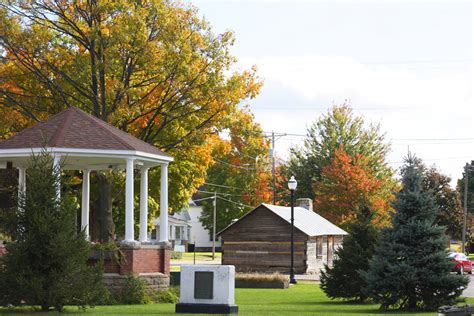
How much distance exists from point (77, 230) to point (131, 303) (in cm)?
610

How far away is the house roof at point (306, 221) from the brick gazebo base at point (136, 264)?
22138mm

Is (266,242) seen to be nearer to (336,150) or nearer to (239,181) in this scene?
(336,150)

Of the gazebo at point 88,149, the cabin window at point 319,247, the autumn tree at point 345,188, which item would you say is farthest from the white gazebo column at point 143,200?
the autumn tree at point 345,188

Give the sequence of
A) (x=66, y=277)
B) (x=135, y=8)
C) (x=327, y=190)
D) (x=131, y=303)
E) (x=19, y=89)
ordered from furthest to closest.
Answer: (x=327, y=190) < (x=19, y=89) < (x=135, y=8) < (x=131, y=303) < (x=66, y=277)

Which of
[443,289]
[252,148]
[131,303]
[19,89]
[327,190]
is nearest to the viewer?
[443,289]

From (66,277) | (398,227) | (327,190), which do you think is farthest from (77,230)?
(327,190)

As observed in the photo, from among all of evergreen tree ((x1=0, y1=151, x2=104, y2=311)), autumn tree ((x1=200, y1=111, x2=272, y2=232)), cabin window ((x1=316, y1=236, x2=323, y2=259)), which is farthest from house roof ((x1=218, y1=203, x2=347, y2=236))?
Answer: evergreen tree ((x1=0, y1=151, x2=104, y2=311))

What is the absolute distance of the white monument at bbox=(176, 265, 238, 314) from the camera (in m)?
22.7

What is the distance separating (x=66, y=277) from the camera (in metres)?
21.8

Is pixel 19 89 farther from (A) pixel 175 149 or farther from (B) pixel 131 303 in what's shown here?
(B) pixel 131 303

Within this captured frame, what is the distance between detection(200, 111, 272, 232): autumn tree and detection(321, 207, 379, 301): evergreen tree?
57.4 metres

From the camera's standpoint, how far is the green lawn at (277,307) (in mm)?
23016

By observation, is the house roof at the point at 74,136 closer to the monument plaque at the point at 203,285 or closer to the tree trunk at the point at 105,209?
the tree trunk at the point at 105,209

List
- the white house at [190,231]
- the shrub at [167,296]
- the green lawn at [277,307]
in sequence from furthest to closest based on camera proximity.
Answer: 1. the white house at [190,231]
2. the shrub at [167,296]
3. the green lawn at [277,307]
